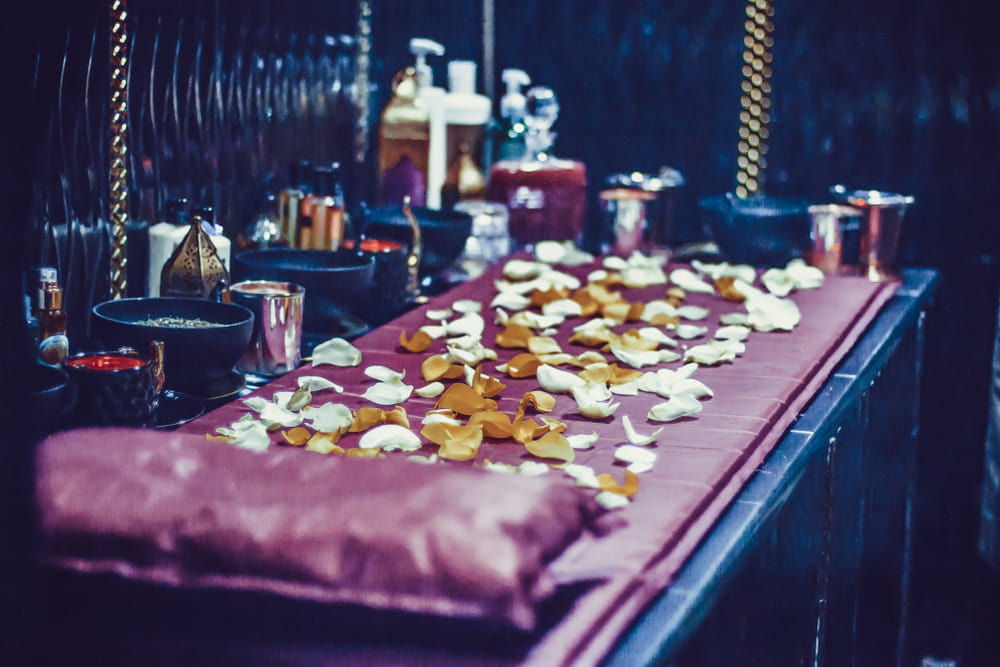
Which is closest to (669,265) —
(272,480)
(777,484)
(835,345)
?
(835,345)

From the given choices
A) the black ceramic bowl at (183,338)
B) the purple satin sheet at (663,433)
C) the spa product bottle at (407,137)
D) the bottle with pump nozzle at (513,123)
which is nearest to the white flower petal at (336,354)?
the purple satin sheet at (663,433)

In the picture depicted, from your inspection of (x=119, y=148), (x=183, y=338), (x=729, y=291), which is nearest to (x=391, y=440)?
(x=183, y=338)

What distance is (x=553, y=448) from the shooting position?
3.37 ft

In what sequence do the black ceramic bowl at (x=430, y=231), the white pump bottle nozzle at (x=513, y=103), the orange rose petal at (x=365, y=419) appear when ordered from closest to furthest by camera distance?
1. the orange rose petal at (x=365, y=419)
2. the black ceramic bowl at (x=430, y=231)
3. the white pump bottle nozzle at (x=513, y=103)

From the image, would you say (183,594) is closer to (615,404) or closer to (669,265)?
(615,404)

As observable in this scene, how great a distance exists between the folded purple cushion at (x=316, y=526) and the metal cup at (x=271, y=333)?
19.6 inches

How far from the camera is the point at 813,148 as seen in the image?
8.47 feet

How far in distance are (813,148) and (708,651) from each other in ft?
6.23

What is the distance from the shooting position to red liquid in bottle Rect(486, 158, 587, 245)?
7.29ft

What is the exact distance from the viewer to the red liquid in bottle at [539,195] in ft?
7.29

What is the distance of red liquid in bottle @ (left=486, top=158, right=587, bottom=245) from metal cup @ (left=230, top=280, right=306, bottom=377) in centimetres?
94

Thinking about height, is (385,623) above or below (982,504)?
above

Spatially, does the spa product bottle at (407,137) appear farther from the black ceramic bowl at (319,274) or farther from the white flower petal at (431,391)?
the white flower petal at (431,391)

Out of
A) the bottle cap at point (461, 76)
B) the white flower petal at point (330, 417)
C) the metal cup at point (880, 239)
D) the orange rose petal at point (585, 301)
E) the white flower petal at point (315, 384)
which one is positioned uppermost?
the bottle cap at point (461, 76)
